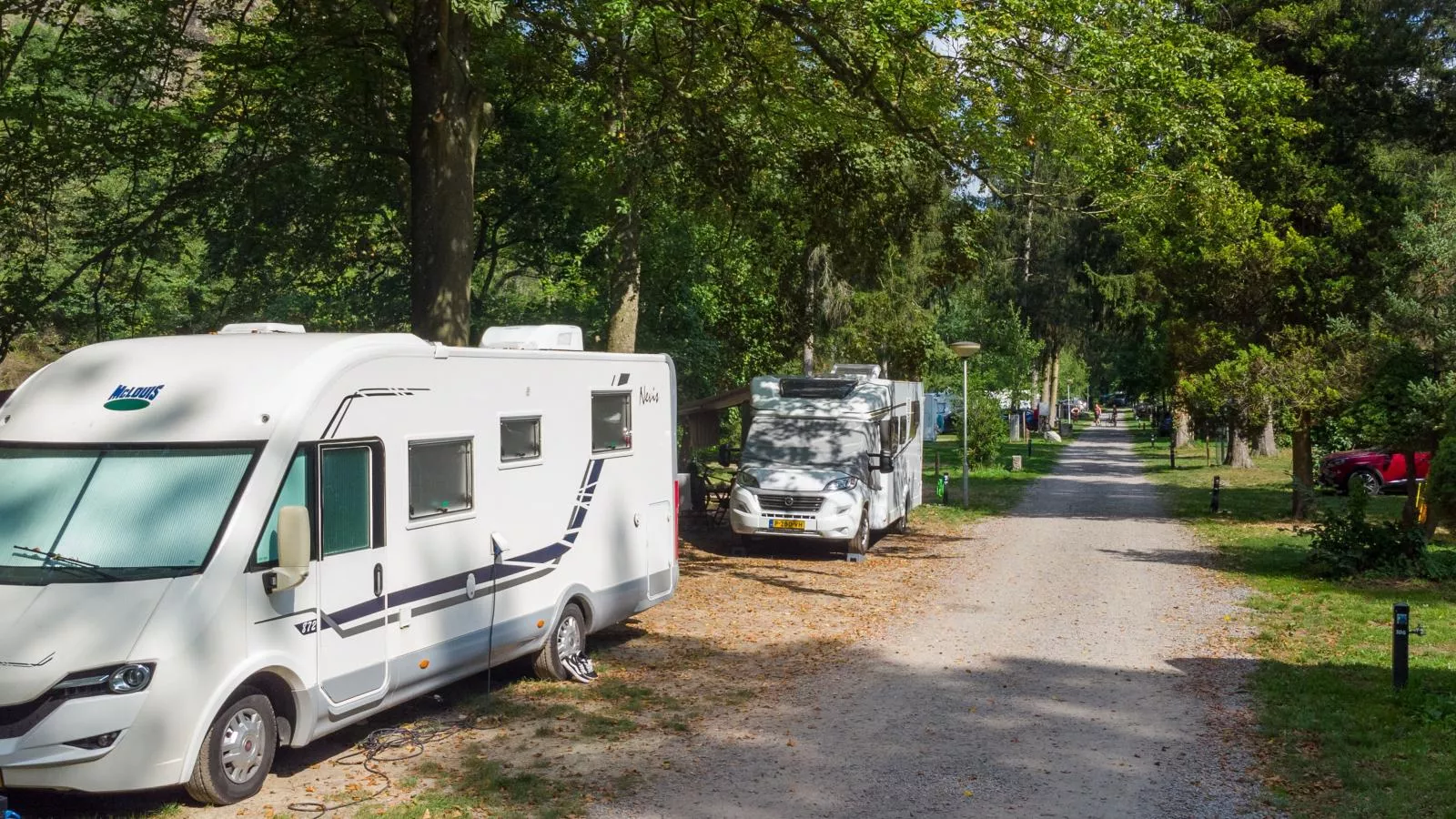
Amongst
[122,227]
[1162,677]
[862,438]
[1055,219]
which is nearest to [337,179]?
[122,227]

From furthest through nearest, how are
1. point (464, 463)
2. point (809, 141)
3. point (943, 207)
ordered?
point (943, 207) < point (809, 141) < point (464, 463)

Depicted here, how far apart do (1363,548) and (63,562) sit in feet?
50.9

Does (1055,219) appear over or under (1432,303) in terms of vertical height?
over

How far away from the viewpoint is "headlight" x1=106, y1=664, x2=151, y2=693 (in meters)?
6.56

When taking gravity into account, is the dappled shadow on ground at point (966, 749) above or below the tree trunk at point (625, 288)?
below

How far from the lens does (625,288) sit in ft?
61.2

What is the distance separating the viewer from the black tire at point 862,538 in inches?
743

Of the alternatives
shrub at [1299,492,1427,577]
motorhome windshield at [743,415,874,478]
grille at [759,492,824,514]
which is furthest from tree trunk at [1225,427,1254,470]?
grille at [759,492,824,514]

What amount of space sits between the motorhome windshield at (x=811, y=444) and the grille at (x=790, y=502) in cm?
66

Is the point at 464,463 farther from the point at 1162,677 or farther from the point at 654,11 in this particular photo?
the point at 654,11

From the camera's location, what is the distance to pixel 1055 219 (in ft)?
171

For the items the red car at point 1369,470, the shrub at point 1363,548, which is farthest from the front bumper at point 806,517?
the red car at point 1369,470

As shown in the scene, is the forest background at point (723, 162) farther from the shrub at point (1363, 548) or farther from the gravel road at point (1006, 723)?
A: the gravel road at point (1006, 723)

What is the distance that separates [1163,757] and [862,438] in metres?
11.0
